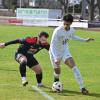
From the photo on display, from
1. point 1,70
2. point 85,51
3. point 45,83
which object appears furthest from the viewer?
point 85,51

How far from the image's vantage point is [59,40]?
1189cm

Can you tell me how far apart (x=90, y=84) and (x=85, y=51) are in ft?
40.3

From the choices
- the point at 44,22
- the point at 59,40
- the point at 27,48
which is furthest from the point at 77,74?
the point at 44,22

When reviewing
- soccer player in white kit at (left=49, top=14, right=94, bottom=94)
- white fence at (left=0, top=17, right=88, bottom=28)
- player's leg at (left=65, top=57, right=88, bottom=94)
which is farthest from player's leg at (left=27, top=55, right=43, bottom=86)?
white fence at (left=0, top=17, right=88, bottom=28)

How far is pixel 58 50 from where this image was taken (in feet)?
39.4

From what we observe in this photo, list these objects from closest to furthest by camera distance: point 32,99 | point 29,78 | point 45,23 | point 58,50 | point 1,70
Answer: point 32,99, point 58,50, point 29,78, point 1,70, point 45,23

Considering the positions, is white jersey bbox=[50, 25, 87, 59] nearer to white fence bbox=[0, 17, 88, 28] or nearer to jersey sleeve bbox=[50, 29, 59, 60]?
jersey sleeve bbox=[50, 29, 59, 60]

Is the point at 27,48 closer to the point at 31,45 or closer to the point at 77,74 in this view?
the point at 31,45

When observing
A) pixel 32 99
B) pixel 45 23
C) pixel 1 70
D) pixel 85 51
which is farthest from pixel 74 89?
pixel 45 23

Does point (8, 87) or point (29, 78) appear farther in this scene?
point (29, 78)

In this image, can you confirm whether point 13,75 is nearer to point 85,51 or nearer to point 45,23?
point 85,51

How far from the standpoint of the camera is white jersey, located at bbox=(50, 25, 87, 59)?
11.8 metres

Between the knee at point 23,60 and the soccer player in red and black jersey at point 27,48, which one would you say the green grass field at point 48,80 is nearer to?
the soccer player in red and black jersey at point 27,48

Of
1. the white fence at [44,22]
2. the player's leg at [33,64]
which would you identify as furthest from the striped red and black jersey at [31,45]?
the white fence at [44,22]
